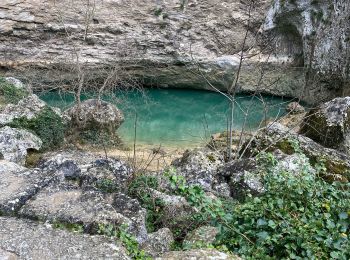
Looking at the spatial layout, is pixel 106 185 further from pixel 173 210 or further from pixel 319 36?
pixel 319 36

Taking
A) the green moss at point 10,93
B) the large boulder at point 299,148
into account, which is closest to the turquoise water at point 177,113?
the green moss at point 10,93

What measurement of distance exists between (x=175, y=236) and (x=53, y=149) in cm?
518

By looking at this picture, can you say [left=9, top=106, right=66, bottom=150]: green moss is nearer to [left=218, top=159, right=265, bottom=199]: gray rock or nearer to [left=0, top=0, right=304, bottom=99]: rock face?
[left=218, top=159, right=265, bottom=199]: gray rock

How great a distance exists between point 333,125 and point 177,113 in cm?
897

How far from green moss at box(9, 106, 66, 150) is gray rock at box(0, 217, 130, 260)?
5.73 meters

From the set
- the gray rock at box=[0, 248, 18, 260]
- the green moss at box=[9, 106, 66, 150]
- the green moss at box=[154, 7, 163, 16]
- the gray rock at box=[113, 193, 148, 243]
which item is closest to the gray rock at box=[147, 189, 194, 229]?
the gray rock at box=[113, 193, 148, 243]

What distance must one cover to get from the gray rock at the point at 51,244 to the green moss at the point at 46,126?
18.8ft

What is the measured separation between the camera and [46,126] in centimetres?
887

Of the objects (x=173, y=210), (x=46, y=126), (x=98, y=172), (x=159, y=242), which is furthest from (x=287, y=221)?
(x=46, y=126)

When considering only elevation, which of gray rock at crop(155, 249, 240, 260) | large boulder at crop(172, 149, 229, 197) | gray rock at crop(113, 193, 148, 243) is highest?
gray rock at crop(155, 249, 240, 260)

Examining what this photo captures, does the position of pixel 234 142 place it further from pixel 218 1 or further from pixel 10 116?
pixel 218 1

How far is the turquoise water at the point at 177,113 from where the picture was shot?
12.2 metres

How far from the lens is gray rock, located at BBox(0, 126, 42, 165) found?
7.08m

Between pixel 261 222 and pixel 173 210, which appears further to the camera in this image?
pixel 173 210
